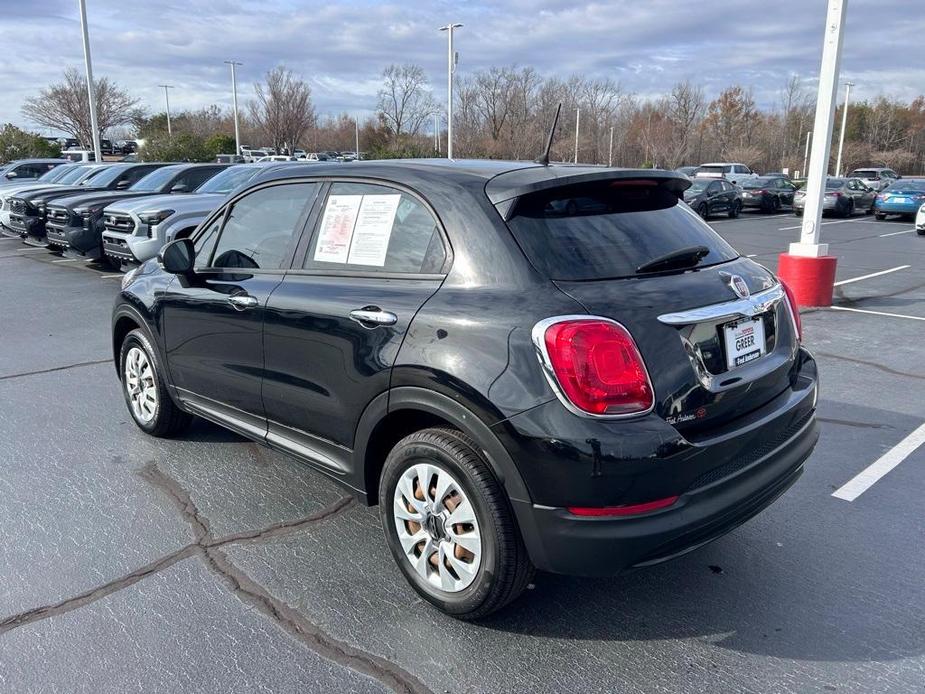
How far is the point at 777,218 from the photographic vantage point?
88.7 ft

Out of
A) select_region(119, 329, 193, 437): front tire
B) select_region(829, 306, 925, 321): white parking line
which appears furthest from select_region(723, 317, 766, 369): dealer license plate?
select_region(829, 306, 925, 321): white parking line

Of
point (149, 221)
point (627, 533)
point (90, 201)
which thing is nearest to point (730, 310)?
point (627, 533)

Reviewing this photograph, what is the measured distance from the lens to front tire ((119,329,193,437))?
4.74 meters

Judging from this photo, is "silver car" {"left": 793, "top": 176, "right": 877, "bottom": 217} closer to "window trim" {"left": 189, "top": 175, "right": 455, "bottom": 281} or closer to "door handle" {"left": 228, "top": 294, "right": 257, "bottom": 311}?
"window trim" {"left": 189, "top": 175, "right": 455, "bottom": 281}

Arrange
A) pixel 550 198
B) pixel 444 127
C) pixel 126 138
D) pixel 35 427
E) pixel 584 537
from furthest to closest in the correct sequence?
pixel 126 138
pixel 444 127
pixel 35 427
pixel 550 198
pixel 584 537

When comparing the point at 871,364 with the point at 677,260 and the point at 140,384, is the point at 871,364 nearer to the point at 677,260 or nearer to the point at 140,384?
the point at 677,260

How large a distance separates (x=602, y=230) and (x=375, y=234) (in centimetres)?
99

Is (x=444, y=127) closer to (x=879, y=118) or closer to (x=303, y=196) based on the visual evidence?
(x=879, y=118)

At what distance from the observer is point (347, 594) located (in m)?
3.17

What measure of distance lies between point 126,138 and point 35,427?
70648mm

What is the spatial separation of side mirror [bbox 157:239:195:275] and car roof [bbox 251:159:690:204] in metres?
1.00

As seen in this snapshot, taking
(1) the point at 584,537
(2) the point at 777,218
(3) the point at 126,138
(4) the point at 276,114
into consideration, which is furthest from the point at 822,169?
(3) the point at 126,138

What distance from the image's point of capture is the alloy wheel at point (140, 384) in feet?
16.0

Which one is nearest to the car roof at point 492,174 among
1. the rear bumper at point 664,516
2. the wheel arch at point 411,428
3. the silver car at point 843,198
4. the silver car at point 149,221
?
the wheel arch at point 411,428
